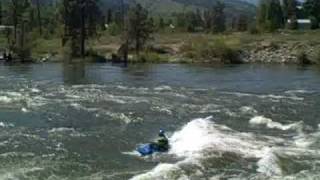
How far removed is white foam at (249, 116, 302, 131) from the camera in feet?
109

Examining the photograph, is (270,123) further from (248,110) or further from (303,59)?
(303,59)

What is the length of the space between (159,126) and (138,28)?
54.0m

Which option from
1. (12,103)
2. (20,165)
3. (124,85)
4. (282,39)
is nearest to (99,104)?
(12,103)

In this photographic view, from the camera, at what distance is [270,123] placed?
112 feet

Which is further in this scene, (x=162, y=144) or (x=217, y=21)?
(x=217, y=21)

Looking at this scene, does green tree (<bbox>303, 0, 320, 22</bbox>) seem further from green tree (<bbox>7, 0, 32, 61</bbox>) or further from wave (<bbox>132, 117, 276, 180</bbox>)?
wave (<bbox>132, 117, 276, 180</bbox>)

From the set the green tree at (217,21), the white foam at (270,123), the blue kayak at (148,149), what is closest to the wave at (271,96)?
the white foam at (270,123)

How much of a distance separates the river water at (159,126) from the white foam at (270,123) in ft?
0.18

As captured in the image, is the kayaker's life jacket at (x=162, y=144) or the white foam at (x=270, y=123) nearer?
the kayaker's life jacket at (x=162, y=144)

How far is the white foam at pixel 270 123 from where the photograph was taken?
33.1 m

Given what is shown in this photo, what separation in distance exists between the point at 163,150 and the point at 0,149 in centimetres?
649

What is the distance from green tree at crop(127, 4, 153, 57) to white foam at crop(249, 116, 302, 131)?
50.6m

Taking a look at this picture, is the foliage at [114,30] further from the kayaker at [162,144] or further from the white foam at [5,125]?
the kayaker at [162,144]

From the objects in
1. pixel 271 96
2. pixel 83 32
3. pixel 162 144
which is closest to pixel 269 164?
pixel 162 144
